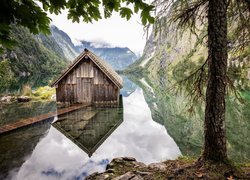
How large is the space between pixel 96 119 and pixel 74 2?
1735 cm

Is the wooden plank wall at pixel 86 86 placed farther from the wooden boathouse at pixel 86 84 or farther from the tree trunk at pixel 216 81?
the tree trunk at pixel 216 81

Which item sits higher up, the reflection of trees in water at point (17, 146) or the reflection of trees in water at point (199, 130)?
the reflection of trees in water at point (17, 146)

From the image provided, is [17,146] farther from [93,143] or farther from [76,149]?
[93,143]

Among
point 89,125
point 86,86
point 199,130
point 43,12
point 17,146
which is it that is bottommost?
point 199,130

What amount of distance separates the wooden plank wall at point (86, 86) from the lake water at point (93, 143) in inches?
167

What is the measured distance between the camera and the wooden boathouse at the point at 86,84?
1085 inches

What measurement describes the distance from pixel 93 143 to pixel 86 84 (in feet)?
47.2

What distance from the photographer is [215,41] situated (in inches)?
219

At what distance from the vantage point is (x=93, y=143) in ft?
47.2

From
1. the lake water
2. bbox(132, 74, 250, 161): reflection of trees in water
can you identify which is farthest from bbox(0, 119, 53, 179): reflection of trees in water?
bbox(132, 74, 250, 161): reflection of trees in water

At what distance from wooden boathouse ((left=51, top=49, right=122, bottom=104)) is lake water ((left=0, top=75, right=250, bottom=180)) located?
4.25 metres

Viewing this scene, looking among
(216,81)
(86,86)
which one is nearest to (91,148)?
(216,81)

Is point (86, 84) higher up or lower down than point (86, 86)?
higher up

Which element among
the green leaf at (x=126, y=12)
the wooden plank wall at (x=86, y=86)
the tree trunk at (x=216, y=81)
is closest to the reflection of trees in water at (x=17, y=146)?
the tree trunk at (x=216, y=81)
